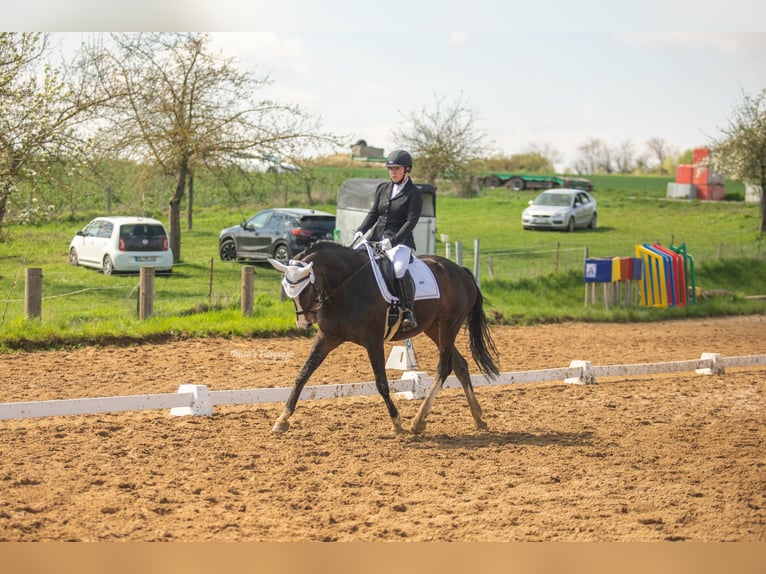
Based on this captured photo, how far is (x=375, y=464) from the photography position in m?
7.29

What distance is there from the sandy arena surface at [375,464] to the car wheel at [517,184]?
36481 millimetres

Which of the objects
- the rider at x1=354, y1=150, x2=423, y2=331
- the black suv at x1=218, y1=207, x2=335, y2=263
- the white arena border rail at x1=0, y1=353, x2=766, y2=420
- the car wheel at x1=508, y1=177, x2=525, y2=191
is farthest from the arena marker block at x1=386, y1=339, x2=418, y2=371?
the car wheel at x1=508, y1=177, x2=525, y2=191

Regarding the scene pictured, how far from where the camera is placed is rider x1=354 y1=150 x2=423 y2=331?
853 centimetres

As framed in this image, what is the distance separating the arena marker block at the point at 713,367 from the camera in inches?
489

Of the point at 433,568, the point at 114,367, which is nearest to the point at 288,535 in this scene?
the point at 433,568

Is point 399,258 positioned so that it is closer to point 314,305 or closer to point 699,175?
point 314,305

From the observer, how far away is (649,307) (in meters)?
20.4

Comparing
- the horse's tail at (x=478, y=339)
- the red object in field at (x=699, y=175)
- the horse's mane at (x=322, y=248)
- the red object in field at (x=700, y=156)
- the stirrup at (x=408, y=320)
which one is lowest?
the horse's tail at (x=478, y=339)

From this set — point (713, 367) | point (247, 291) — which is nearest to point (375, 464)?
point (713, 367)

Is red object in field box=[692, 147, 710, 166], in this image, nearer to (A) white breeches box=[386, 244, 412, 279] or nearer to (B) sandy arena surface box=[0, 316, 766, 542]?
(B) sandy arena surface box=[0, 316, 766, 542]

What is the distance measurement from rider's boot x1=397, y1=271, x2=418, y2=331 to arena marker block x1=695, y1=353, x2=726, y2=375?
569cm

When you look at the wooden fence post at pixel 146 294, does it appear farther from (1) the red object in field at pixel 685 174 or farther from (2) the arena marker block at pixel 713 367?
(1) the red object in field at pixel 685 174

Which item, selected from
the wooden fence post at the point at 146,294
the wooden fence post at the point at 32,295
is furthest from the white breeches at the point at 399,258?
the wooden fence post at the point at 32,295

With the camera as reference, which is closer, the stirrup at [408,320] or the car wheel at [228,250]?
the stirrup at [408,320]
